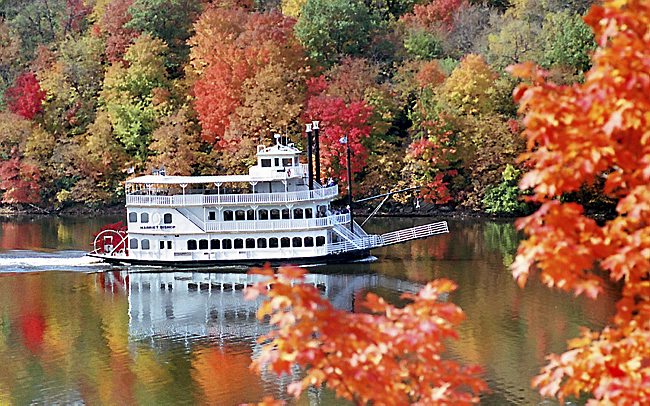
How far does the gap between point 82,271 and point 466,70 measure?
24932 millimetres

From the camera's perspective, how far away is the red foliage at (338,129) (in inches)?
2184

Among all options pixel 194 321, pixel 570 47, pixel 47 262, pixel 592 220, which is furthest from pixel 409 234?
pixel 592 220

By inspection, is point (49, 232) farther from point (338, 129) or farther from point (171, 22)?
point (171, 22)


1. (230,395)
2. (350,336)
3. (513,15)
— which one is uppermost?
(513,15)

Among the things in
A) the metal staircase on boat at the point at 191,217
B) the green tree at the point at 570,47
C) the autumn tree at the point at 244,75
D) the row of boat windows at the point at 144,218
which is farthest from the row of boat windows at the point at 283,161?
the green tree at the point at 570,47

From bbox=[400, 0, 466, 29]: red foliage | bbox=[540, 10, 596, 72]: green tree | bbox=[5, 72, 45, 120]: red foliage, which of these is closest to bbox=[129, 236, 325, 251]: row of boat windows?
bbox=[540, 10, 596, 72]: green tree

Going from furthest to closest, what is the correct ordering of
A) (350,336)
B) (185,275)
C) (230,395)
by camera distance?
(185,275) < (230,395) < (350,336)

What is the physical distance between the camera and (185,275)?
39.3 meters

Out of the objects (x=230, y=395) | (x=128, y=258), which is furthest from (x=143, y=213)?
(x=230, y=395)

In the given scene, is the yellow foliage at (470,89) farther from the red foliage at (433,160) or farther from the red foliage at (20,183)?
the red foliage at (20,183)

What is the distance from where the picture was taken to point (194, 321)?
103ft

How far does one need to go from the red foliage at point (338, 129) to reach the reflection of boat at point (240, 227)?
47.8 ft

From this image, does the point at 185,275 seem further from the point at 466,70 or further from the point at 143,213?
the point at 466,70

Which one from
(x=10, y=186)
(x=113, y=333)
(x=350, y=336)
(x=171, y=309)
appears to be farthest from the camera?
(x=10, y=186)
